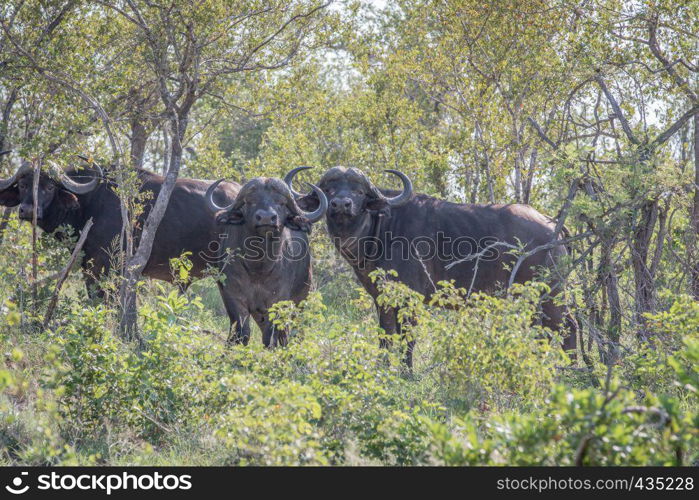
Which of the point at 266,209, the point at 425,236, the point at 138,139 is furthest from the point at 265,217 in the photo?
the point at 138,139

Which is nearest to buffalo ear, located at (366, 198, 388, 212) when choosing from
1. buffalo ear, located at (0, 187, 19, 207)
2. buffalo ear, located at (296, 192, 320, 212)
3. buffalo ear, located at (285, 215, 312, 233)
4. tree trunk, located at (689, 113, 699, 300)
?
buffalo ear, located at (296, 192, 320, 212)

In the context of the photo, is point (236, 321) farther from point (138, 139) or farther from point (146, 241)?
point (138, 139)

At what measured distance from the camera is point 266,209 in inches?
290

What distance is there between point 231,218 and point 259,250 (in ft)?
1.22

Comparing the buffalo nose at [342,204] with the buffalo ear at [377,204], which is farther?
the buffalo ear at [377,204]

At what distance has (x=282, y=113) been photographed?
30.3 ft

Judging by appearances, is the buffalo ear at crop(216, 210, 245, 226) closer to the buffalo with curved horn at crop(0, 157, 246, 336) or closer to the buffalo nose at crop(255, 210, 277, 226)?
the buffalo nose at crop(255, 210, 277, 226)

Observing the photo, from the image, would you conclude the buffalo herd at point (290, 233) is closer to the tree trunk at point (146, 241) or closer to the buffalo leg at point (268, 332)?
the buffalo leg at point (268, 332)

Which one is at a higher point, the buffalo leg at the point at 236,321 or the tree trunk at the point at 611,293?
the tree trunk at the point at 611,293

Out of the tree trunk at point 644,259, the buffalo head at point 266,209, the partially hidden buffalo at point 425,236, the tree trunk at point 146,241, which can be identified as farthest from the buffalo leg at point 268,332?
the tree trunk at point 644,259

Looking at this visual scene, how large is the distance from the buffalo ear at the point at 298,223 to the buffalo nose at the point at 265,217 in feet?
1.22

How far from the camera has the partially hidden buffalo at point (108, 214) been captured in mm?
8789
